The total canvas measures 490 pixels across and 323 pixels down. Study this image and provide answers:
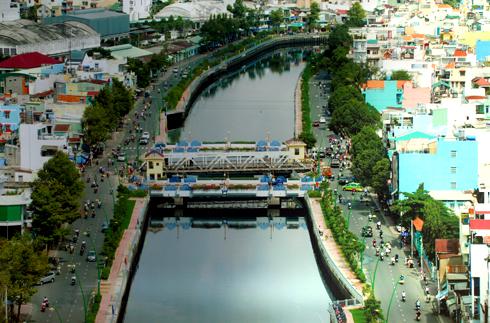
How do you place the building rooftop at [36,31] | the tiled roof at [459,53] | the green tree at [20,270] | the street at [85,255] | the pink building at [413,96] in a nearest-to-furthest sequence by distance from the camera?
the green tree at [20,270], the street at [85,255], the pink building at [413,96], the tiled roof at [459,53], the building rooftop at [36,31]

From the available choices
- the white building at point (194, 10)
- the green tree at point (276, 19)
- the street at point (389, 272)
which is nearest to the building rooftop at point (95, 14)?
the white building at point (194, 10)

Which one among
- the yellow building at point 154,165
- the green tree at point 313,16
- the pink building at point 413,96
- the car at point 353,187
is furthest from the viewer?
the green tree at point 313,16

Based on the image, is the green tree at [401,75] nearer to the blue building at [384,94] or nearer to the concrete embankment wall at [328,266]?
the blue building at [384,94]


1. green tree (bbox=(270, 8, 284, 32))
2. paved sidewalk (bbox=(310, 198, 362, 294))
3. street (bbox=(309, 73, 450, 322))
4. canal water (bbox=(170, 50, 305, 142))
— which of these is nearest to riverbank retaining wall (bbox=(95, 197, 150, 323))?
paved sidewalk (bbox=(310, 198, 362, 294))

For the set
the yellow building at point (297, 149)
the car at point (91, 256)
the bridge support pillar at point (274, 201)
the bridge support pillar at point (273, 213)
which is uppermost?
the yellow building at point (297, 149)

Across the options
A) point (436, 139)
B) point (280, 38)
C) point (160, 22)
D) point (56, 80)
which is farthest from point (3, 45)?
point (436, 139)

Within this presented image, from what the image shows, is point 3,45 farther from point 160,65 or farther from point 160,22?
point 160,22

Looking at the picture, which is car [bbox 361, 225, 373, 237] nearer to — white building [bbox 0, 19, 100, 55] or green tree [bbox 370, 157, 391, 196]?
green tree [bbox 370, 157, 391, 196]
